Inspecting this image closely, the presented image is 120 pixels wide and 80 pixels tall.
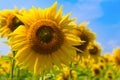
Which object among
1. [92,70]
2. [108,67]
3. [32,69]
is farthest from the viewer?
[108,67]

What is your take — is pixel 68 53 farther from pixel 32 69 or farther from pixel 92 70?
pixel 92 70

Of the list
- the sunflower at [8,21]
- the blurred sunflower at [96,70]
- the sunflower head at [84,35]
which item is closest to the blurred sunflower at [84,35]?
the sunflower head at [84,35]

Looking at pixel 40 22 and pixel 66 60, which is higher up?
pixel 40 22

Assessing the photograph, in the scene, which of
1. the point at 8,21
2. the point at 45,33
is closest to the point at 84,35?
the point at 8,21

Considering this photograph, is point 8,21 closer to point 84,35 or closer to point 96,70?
point 84,35

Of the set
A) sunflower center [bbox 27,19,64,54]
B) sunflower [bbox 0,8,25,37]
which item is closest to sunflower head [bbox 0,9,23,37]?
sunflower [bbox 0,8,25,37]

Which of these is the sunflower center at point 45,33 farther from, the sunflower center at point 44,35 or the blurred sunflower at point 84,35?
the blurred sunflower at point 84,35

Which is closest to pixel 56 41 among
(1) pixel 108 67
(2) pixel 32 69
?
(2) pixel 32 69
